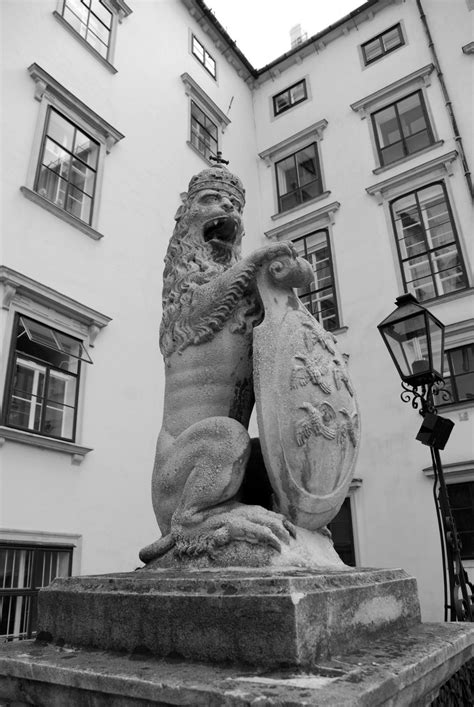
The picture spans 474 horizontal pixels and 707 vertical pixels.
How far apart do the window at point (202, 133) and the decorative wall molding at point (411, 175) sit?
13.7 ft

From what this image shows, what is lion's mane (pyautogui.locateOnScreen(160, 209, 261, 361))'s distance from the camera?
2.46 meters

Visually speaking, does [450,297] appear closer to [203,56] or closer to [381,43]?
[381,43]

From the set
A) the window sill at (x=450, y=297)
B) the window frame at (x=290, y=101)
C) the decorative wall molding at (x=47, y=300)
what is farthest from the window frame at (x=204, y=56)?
the decorative wall molding at (x=47, y=300)

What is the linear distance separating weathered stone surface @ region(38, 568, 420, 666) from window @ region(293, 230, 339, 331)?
33.8 feet

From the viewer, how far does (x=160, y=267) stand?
9.98 meters

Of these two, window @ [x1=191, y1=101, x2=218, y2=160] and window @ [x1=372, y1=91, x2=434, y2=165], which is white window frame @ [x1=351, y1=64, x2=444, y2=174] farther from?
window @ [x1=191, y1=101, x2=218, y2=160]

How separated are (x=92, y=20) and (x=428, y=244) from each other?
829 cm

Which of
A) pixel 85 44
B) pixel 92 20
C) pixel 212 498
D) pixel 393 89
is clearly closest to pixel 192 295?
pixel 212 498

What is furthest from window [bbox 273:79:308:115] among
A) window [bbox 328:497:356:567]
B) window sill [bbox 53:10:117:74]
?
window [bbox 328:497:356:567]

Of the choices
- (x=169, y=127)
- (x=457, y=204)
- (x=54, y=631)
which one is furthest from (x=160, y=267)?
(x=54, y=631)

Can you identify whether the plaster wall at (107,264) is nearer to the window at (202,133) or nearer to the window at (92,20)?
the window at (92,20)

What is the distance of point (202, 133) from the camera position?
13.4 meters

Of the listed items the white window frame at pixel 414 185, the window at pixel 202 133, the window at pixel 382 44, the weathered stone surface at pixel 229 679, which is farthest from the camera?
the window at pixel 382 44

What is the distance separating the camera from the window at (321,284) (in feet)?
40.1
